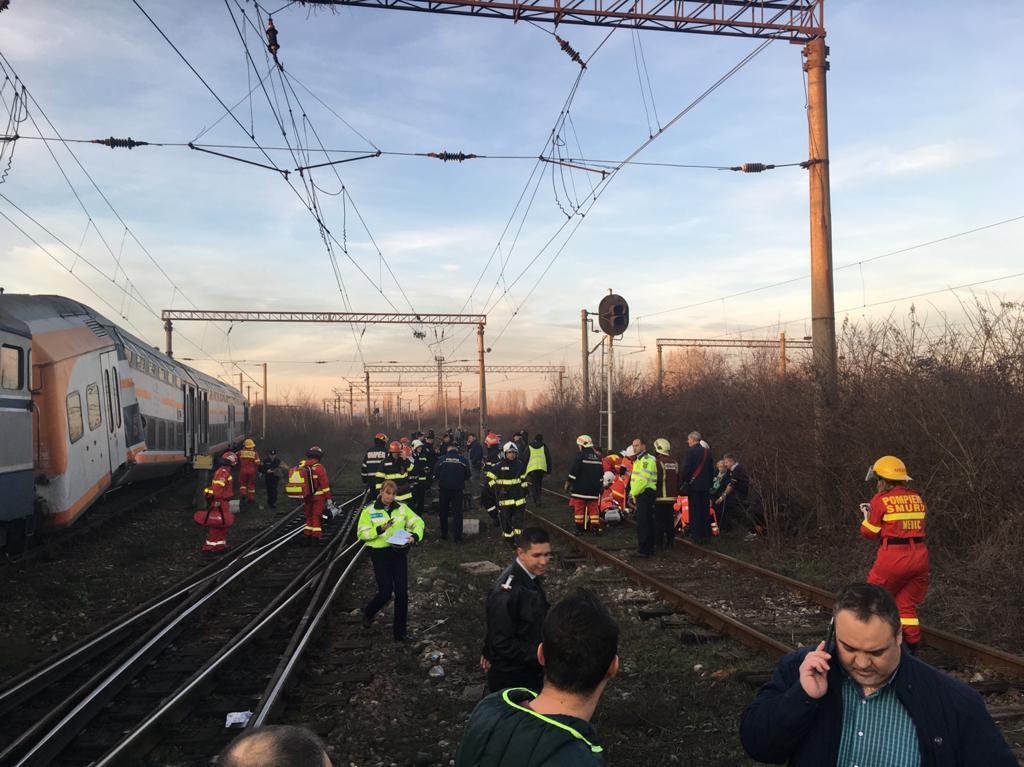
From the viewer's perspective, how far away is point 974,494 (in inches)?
409

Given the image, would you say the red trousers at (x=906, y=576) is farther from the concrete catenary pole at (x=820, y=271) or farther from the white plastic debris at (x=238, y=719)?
the concrete catenary pole at (x=820, y=271)

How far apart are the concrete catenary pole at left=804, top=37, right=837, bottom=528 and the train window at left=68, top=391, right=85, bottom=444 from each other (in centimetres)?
1169

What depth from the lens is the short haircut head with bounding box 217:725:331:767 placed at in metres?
1.73

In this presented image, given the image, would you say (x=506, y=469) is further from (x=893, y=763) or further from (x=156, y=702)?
(x=893, y=763)

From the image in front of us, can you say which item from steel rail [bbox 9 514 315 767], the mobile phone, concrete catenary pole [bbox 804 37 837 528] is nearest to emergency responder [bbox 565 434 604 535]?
concrete catenary pole [bbox 804 37 837 528]

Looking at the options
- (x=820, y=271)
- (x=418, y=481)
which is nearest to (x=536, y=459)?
(x=418, y=481)

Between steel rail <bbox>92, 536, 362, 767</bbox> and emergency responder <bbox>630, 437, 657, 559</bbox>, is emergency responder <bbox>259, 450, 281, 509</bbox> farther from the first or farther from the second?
emergency responder <bbox>630, 437, 657, 559</bbox>

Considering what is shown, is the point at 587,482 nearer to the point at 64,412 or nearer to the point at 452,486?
the point at 452,486

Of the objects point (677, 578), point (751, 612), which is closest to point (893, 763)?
point (751, 612)

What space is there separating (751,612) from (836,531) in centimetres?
412

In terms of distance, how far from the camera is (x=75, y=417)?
1236 cm

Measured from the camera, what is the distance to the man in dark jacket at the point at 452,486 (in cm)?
1502

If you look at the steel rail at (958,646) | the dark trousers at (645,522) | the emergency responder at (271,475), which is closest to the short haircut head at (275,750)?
the steel rail at (958,646)

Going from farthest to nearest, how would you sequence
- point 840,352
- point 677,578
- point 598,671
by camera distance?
point 840,352 → point 677,578 → point 598,671
